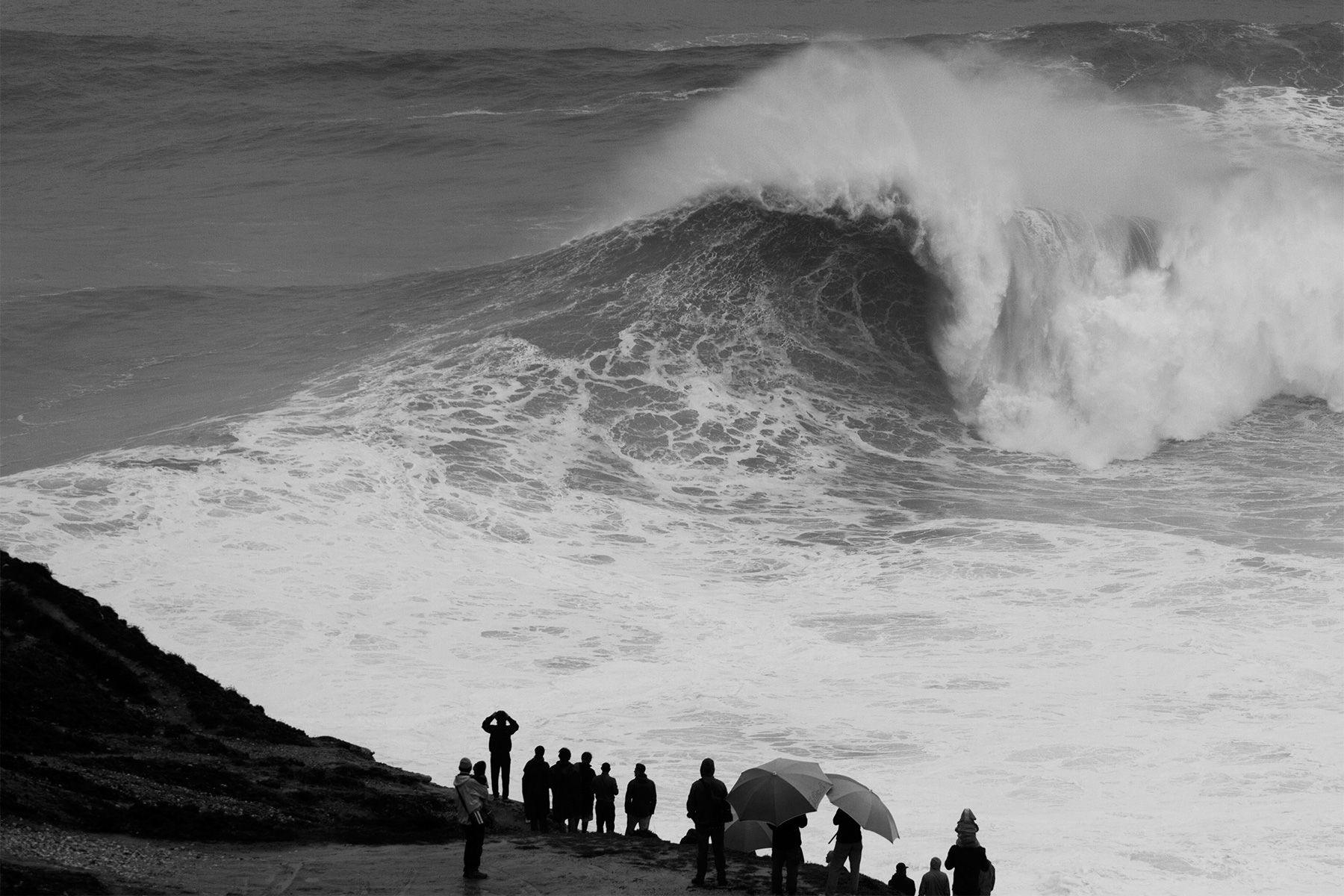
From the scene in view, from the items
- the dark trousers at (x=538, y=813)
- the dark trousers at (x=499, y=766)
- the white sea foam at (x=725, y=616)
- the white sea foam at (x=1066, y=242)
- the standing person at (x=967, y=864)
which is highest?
the white sea foam at (x=1066, y=242)

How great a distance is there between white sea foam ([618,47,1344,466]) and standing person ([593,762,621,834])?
15770mm

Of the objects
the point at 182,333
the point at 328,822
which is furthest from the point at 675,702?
the point at 182,333

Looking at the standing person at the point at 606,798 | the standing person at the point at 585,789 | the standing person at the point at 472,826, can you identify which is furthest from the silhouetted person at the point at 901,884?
the standing person at the point at 472,826

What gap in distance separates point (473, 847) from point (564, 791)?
174cm

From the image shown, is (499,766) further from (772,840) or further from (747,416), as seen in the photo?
(747,416)

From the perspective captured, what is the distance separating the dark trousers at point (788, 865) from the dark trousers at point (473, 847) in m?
1.79

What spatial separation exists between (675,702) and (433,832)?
5828mm

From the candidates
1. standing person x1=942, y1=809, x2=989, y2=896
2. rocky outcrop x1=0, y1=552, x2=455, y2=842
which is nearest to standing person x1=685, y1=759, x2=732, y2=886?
standing person x1=942, y1=809, x2=989, y2=896

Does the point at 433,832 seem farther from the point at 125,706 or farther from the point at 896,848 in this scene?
the point at 896,848

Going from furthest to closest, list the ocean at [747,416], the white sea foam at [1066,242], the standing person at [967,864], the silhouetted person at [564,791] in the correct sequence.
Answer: the white sea foam at [1066,242], the ocean at [747,416], the silhouetted person at [564,791], the standing person at [967,864]

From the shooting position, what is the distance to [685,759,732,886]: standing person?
31.5 ft

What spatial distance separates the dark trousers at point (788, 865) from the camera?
9.68 metres

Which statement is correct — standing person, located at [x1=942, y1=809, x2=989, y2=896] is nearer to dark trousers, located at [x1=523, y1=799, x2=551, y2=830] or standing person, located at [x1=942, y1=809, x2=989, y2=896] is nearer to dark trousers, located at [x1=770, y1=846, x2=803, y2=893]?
dark trousers, located at [x1=770, y1=846, x2=803, y2=893]

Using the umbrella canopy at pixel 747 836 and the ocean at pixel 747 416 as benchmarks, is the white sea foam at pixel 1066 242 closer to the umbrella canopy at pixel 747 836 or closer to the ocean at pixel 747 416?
the ocean at pixel 747 416
